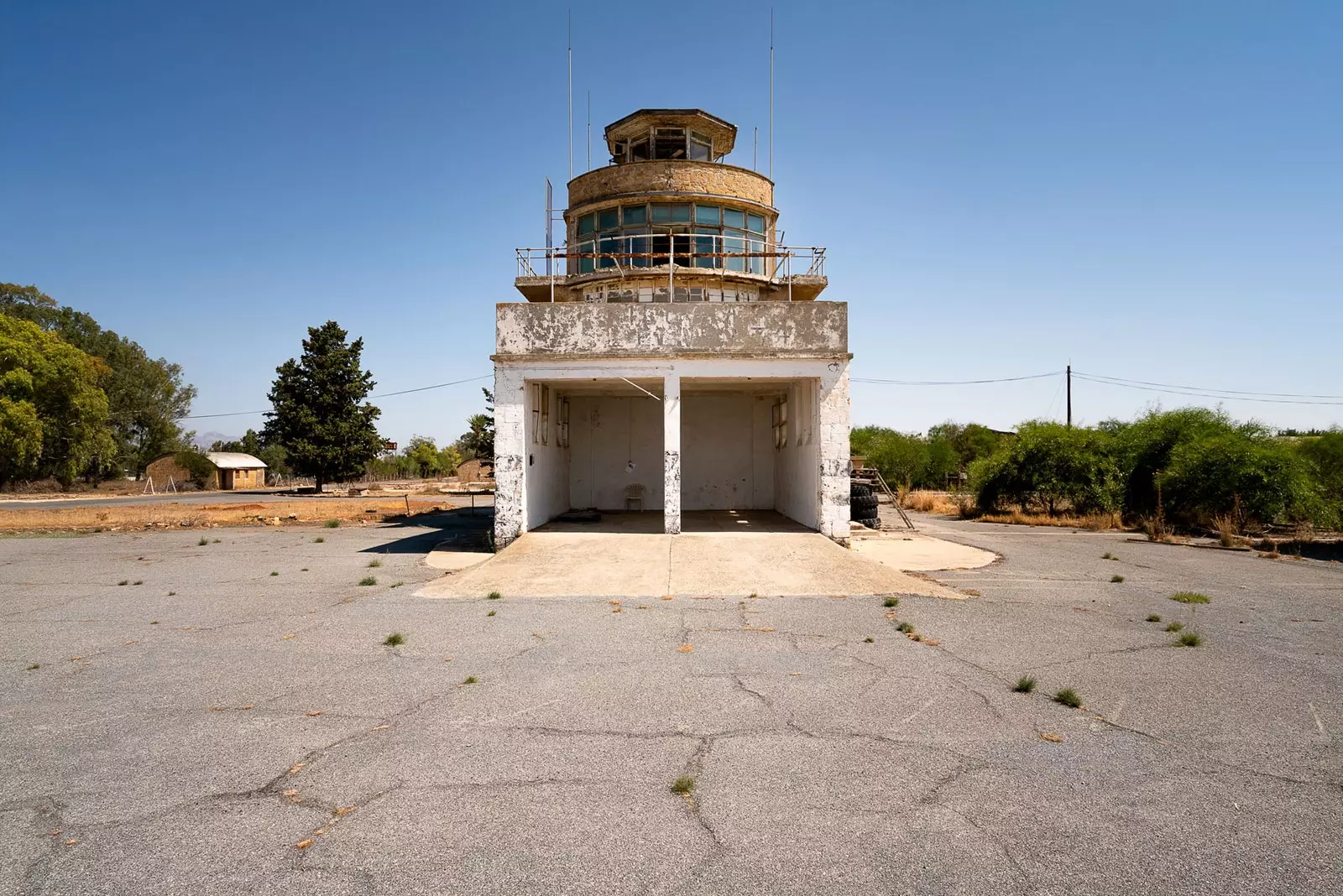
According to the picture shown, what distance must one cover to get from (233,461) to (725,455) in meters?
50.3

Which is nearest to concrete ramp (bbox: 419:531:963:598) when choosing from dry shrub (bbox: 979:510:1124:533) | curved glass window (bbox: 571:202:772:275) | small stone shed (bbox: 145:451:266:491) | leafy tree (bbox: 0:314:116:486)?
curved glass window (bbox: 571:202:772:275)

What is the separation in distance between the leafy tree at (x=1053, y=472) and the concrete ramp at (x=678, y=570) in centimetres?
1491

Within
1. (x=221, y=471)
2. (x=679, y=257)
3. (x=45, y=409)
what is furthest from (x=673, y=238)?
(x=221, y=471)

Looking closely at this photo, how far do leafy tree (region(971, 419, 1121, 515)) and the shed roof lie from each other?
54.6 metres

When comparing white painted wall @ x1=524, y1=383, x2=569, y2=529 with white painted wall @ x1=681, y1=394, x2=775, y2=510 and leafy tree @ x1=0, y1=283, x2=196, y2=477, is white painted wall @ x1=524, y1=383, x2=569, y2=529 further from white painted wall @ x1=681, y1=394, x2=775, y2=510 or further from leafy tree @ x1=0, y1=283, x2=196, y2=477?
leafy tree @ x1=0, y1=283, x2=196, y2=477

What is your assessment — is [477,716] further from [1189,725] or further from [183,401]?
[183,401]

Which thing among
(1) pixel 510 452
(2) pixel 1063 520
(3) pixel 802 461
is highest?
(1) pixel 510 452

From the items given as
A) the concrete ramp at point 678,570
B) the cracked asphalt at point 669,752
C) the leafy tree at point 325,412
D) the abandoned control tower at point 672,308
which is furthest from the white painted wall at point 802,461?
the leafy tree at point 325,412

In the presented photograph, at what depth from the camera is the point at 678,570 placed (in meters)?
12.9

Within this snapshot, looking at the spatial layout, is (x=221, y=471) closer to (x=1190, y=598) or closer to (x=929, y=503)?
(x=929, y=503)

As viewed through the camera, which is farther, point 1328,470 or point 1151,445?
point 1151,445

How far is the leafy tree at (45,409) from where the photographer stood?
145ft

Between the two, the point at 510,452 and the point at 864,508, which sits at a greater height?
the point at 510,452

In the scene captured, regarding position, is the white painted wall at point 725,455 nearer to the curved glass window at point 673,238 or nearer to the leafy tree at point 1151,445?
the curved glass window at point 673,238
